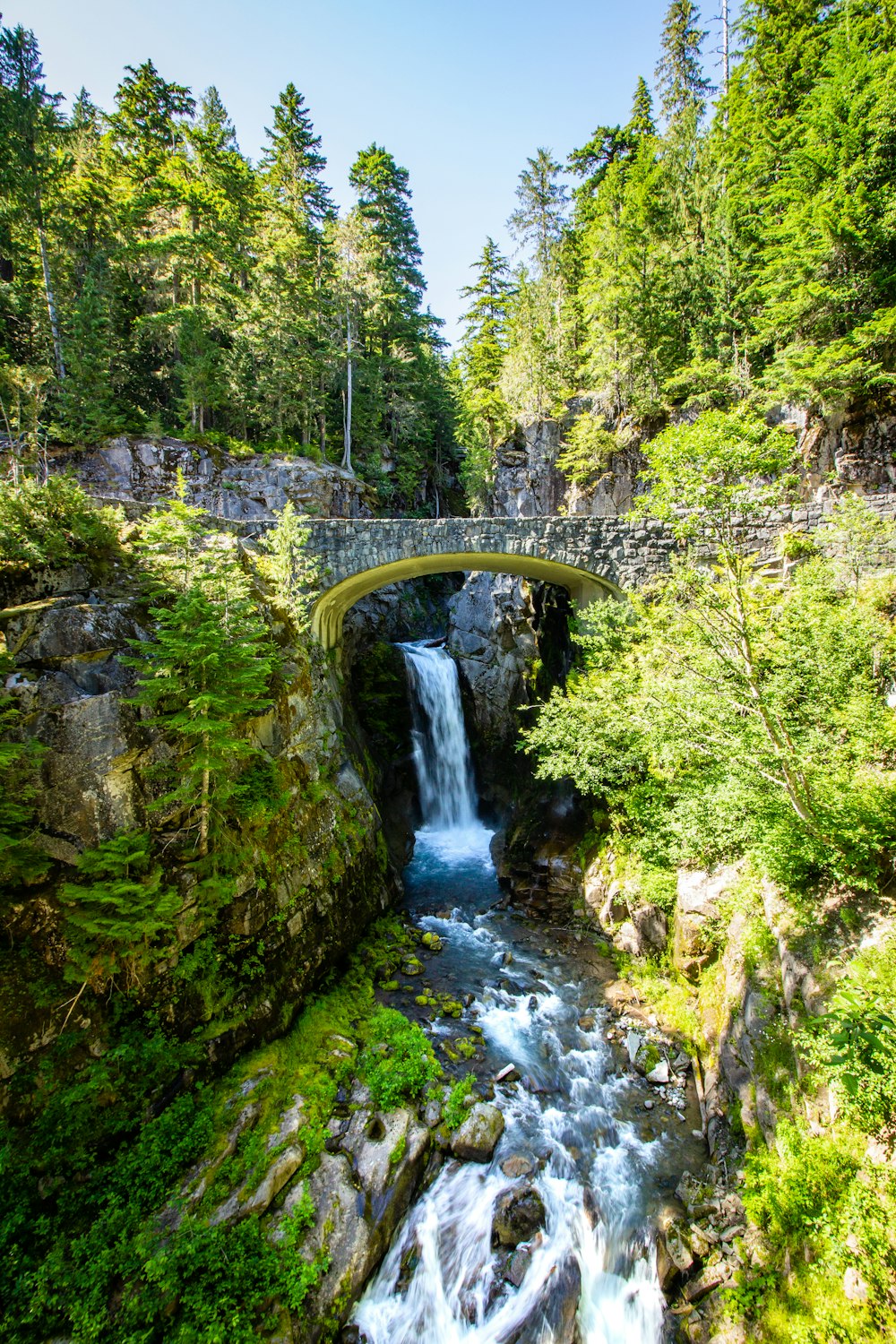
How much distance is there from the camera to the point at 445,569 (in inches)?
619

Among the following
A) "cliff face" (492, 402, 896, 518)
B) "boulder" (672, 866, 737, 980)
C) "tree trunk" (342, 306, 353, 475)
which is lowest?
"boulder" (672, 866, 737, 980)

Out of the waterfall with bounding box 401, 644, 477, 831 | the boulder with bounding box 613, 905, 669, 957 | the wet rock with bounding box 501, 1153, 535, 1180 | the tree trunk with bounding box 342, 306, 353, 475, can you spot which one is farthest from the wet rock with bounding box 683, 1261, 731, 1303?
the tree trunk with bounding box 342, 306, 353, 475

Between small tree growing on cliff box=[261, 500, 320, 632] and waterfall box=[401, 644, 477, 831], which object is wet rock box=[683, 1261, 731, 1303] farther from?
waterfall box=[401, 644, 477, 831]

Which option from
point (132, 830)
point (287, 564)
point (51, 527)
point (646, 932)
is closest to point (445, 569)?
point (287, 564)

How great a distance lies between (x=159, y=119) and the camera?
25531 mm

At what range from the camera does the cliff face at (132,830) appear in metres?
5.98

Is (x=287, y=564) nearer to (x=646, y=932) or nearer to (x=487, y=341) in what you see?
(x=646, y=932)

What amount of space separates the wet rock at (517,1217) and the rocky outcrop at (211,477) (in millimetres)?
18391

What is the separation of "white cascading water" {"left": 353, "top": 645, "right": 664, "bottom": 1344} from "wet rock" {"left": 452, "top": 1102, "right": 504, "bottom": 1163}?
10 centimetres

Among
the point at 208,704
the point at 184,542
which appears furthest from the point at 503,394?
the point at 208,704

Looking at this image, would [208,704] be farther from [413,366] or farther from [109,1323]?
[413,366]

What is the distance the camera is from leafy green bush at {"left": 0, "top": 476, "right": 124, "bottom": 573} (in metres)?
7.37

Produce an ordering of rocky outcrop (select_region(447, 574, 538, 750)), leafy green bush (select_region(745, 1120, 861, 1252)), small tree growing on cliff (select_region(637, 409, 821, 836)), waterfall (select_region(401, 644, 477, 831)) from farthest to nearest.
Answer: rocky outcrop (select_region(447, 574, 538, 750))
waterfall (select_region(401, 644, 477, 831))
small tree growing on cliff (select_region(637, 409, 821, 836))
leafy green bush (select_region(745, 1120, 861, 1252))

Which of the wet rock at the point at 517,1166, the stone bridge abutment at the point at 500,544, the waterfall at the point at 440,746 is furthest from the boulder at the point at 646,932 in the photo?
the waterfall at the point at 440,746
